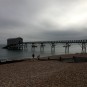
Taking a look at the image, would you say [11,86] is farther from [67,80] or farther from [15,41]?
[15,41]

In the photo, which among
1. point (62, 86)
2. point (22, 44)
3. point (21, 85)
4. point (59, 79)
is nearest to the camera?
point (62, 86)

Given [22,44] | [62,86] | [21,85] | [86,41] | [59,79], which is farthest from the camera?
[22,44]

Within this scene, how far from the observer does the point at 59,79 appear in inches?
478

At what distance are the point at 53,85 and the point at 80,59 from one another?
62.1ft

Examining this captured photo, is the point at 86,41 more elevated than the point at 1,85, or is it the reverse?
the point at 86,41

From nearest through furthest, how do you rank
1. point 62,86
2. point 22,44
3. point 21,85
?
point 62,86, point 21,85, point 22,44

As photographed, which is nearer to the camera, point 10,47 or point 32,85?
point 32,85

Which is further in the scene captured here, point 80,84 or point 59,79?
point 59,79

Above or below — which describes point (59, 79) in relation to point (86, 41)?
below

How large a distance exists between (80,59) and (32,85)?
1905 centimetres

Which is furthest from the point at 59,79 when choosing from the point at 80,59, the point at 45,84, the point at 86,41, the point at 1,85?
the point at 86,41

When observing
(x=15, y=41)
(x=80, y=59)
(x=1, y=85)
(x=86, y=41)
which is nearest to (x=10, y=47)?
(x=15, y=41)

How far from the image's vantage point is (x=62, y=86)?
10430mm

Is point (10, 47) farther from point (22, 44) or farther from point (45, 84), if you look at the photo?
point (45, 84)
